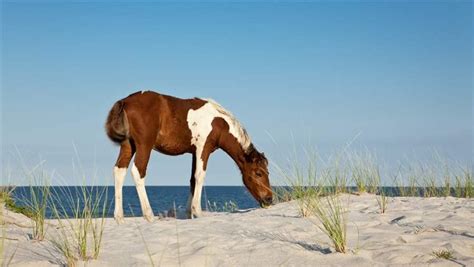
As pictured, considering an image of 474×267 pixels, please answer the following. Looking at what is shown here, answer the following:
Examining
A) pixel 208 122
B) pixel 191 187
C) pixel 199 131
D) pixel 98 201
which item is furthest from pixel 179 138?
pixel 98 201

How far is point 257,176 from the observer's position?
9930 mm

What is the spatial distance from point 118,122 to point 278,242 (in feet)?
14.2

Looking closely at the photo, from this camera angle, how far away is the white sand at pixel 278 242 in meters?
4.13

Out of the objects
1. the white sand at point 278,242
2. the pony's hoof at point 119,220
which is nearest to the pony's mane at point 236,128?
the pony's hoof at point 119,220

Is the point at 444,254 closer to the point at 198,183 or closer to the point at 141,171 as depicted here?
the point at 141,171

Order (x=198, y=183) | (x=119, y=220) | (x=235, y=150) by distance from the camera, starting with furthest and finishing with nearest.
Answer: (x=235, y=150) → (x=198, y=183) → (x=119, y=220)

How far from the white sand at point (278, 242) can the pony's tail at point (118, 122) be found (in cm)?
210

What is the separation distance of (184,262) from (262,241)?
1.01 m

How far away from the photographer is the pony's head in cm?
980

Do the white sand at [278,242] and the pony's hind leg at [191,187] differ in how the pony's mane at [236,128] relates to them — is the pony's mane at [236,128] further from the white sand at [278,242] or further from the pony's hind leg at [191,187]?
the white sand at [278,242]

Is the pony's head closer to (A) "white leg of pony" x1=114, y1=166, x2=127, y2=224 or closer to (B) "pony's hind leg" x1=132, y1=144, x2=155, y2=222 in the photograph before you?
(B) "pony's hind leg" x1=132, y1=144, x2=155, y2=222

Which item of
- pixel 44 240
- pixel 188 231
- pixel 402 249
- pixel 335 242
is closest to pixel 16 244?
pixel 44 240

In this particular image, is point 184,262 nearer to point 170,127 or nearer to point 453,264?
point 453,264

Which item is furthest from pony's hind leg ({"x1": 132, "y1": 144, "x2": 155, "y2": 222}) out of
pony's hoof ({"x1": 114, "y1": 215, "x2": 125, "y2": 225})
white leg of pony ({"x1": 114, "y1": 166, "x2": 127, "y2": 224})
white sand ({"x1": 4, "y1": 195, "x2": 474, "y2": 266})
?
white sand ({"x1": 4, "y1": 195, "x2": 474, "y2": 266})
